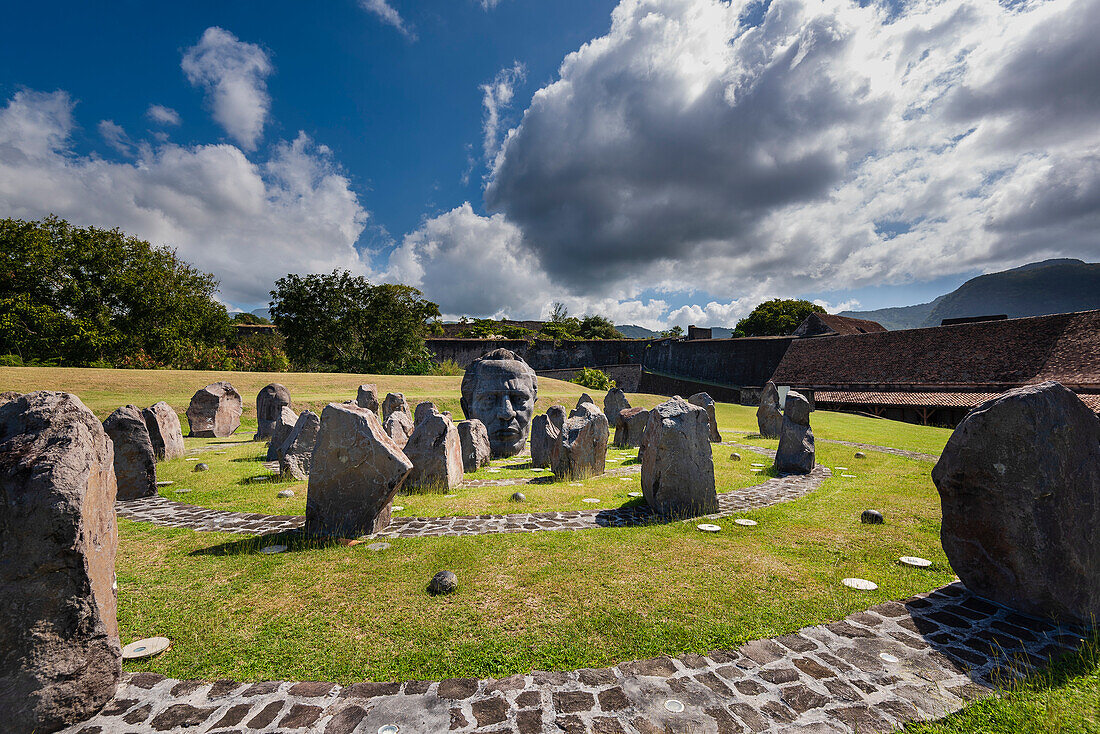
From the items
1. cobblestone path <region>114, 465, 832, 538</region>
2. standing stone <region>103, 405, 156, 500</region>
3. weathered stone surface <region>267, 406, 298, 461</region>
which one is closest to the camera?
cobblestone path <region>114, 465, 832, 538</region>

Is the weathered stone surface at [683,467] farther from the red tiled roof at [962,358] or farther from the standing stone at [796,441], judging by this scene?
the red tiled roof at [962,358]

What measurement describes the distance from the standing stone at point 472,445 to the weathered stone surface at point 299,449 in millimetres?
3050

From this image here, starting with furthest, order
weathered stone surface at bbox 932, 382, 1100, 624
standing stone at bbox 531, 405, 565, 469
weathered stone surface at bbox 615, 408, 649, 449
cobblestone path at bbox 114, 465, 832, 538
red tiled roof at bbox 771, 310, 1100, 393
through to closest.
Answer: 1. red tiled roof at bbox 771, 310, 1100, 393
2. weathered stone surface at bbox 615, 408, 649, 449
3. standing stone at bbox 531, 405, 565, 469
4. cobblestone path at bbox 114, 465, 832, 538
5. weathered stone surface at bbox 932, 382, 1100, 624

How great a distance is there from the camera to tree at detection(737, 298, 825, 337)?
197 feet

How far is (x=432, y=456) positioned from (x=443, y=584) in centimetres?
426

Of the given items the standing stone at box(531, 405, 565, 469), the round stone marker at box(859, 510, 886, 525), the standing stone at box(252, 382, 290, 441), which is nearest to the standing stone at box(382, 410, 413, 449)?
the standing stone at box(531, 405, 565, 469)

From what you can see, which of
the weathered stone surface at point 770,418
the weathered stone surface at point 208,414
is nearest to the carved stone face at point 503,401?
the weathered stone surface at point 770,418

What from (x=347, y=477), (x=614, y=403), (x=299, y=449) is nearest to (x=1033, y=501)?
(x=347, y=477)

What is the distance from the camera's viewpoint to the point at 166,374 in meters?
22.3

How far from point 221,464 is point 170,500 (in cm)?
312

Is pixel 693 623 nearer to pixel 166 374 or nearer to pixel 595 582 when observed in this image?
pixel 595 582

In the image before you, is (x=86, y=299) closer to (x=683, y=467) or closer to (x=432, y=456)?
(x=432, y=456)

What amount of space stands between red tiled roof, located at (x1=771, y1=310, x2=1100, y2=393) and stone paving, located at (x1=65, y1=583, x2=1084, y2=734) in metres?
24.8

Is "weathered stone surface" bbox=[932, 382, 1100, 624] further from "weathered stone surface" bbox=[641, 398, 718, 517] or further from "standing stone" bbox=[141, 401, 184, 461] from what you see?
"standing stone" bbox=[141, 401, 184, 461]
